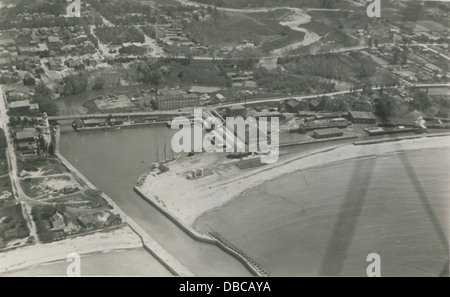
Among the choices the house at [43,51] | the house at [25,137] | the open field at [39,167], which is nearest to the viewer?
the open field at [39,167]

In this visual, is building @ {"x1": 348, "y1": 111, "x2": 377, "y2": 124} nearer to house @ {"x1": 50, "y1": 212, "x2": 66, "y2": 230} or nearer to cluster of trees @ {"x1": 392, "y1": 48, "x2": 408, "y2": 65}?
cluster of trees @ {"x1": 392, "y1": 48, "x2": 408, "y2": 65}

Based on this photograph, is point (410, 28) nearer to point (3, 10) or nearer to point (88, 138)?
point (88, 138)

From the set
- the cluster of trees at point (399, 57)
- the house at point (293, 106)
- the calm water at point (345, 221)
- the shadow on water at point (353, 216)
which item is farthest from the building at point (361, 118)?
the cluster of trees at point (399, 57)

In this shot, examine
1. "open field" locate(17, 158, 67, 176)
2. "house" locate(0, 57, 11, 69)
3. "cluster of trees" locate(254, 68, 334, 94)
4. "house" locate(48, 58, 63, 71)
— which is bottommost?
"open field" locate(17, 158, 67, 176)

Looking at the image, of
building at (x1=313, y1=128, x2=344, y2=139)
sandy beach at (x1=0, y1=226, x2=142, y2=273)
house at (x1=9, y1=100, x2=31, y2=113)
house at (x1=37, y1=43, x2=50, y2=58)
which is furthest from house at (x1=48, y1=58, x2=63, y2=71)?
sandy beach at (x1=0, y1=226, x2=142, y2=273)

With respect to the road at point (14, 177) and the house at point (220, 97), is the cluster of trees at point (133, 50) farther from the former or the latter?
the road at point (14, 177)
